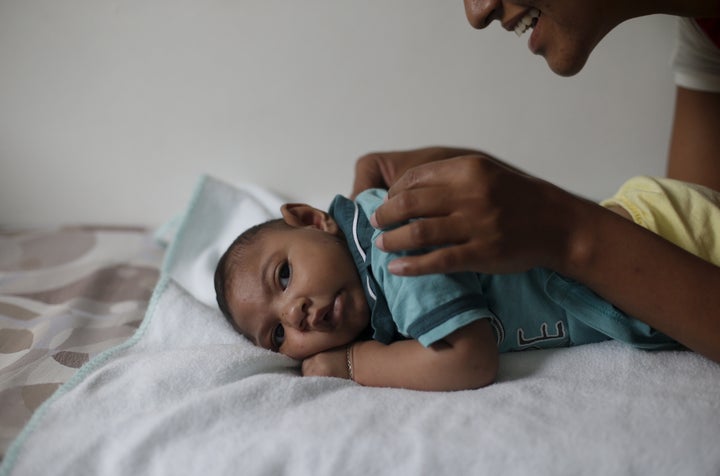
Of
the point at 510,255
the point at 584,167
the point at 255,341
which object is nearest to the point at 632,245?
the point at 510,255

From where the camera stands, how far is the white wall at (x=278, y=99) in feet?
4.57

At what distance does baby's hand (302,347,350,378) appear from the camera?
3.06 ft

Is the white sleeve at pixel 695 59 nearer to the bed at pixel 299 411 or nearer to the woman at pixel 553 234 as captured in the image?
the woman at pixel 553 234

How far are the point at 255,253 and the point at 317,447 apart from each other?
1.22 ft

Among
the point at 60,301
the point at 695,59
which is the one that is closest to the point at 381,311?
the point at 60,301

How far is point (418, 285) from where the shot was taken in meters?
0.84

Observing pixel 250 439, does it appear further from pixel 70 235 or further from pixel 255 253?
pixel 70 235

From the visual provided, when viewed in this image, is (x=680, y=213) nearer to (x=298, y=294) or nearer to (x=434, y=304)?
(x=434, y=304)

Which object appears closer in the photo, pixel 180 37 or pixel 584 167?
pixel 180 37

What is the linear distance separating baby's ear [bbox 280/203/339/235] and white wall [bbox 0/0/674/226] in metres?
0.42

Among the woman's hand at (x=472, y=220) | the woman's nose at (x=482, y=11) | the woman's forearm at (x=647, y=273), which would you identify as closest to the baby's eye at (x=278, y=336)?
the woman's hand at (x=472, y=220)

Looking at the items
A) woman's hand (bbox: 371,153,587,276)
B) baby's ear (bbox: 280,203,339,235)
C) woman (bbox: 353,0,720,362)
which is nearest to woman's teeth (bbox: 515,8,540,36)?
woman (bbox: 353,0,720,362)

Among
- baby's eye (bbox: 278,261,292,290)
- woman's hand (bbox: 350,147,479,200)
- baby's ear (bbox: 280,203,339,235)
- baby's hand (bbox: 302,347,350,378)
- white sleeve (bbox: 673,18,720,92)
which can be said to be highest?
white sleeve (bbox: 673,18,720,92)

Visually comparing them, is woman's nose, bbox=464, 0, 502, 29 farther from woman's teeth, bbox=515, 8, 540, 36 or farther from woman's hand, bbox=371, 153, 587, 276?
woman's hand, bbox=371, 153, 587, 276
